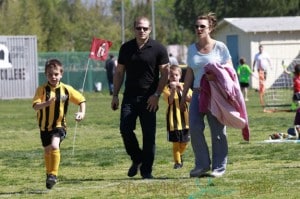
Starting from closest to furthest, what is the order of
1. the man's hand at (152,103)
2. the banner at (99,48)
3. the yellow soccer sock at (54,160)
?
the yellow soccer sock at (54,160)
the man's hand at (152,103)
the banner at (99,48)

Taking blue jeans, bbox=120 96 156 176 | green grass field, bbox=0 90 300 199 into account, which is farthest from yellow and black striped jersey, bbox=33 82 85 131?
blue jeans, bbox=120 96 156 176

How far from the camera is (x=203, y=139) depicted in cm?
1267

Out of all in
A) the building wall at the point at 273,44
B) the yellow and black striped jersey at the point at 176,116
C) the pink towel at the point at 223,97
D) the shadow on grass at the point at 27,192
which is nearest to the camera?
the shadow on grass at the point at 27,192

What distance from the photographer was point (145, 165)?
13055mm

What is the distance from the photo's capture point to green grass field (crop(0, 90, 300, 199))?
1145 centimetres

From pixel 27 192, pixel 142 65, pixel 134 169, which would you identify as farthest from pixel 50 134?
pixel 142 65

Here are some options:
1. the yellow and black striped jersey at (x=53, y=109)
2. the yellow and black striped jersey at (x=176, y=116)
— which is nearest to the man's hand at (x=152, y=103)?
the yellow and black striped jersey at (x=53, y=109)

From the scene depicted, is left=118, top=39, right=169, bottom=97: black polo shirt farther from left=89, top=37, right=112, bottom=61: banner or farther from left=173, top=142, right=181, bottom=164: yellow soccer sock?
left=89, top=37, right=112, bottom=61: banner

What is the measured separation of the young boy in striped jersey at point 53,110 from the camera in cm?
1210

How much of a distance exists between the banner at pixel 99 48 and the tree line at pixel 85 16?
37549 mm

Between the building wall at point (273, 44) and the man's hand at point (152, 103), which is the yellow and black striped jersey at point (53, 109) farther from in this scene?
the building wall at point (273, 44)

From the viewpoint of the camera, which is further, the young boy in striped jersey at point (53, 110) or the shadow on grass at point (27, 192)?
the young boy in striped jersey at point (53, 110)

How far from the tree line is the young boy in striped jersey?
51.5 m

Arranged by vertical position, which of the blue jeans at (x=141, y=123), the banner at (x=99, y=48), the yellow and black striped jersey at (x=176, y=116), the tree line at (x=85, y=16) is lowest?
the tree line at (x=85, y=16)
